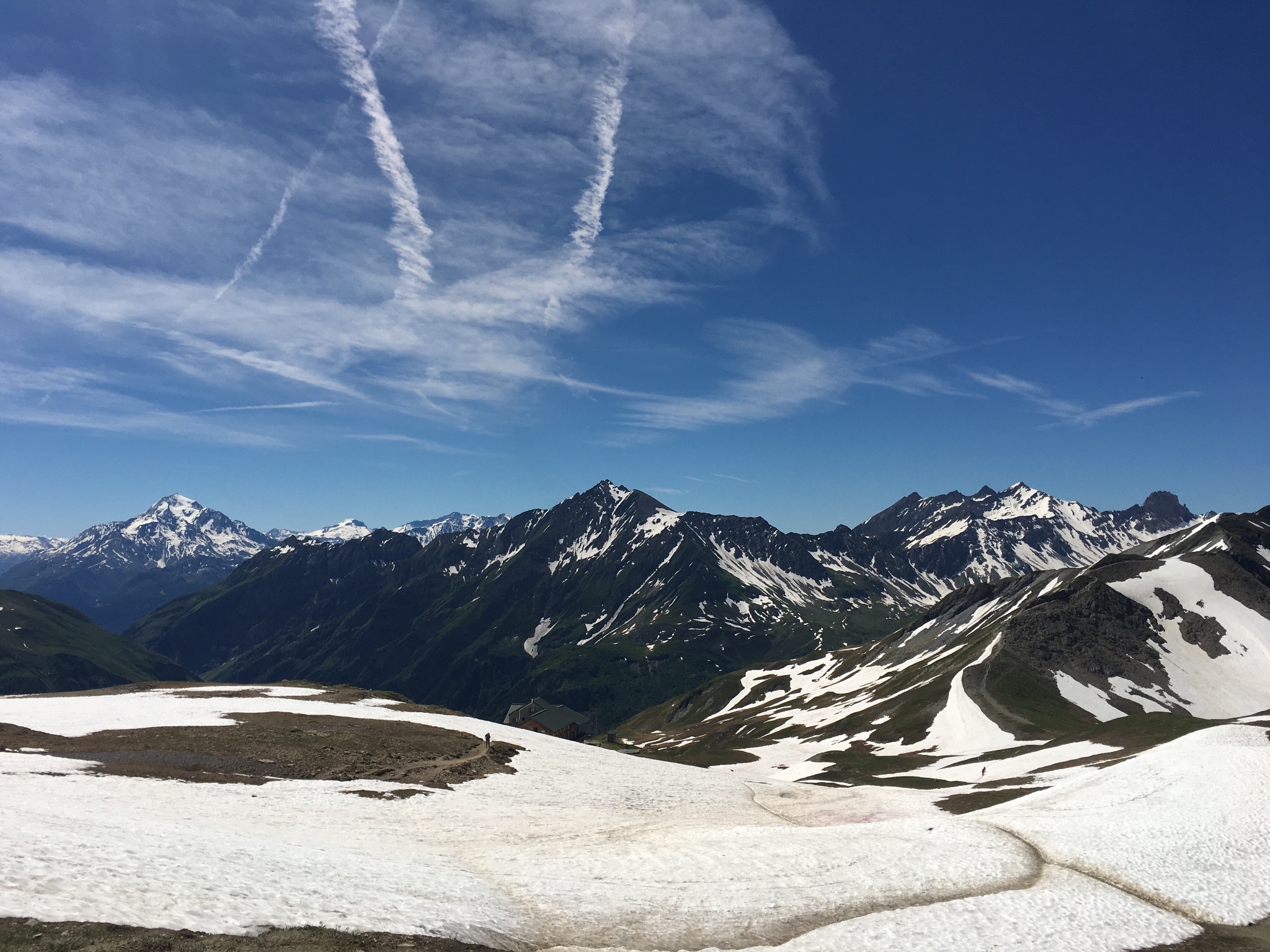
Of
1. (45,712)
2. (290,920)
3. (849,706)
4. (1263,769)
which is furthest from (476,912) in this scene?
(849,706)

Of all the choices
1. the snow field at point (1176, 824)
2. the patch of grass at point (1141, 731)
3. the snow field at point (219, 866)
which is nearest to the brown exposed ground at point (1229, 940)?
the snow field at point (1176, 824)

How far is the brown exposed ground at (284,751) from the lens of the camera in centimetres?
4216

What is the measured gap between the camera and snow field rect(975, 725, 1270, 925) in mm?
29828

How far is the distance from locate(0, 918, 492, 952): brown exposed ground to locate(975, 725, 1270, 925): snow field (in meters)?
31.2

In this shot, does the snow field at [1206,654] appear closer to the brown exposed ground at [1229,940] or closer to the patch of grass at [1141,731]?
the patch of grass at [1141,731]

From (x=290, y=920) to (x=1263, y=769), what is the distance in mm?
55532

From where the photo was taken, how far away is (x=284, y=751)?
158ft

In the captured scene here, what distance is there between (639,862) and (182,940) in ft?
66.3

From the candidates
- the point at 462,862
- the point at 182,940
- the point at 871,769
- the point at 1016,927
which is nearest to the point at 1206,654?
the point at 871,769

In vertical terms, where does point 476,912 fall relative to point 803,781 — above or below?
above

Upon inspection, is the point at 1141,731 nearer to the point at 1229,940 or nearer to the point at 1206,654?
the point at 1229,940

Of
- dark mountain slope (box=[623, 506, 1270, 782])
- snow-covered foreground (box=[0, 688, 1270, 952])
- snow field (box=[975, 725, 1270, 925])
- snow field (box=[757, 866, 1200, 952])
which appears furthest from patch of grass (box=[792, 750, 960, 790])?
snow field (box=[757, 866, 1200, 952])

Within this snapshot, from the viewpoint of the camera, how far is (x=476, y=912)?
77.1 ft

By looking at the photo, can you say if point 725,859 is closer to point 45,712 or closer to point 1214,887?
point 1214,887
